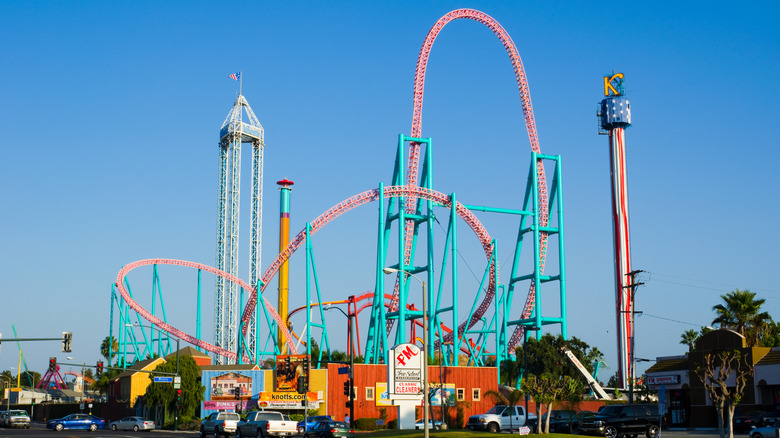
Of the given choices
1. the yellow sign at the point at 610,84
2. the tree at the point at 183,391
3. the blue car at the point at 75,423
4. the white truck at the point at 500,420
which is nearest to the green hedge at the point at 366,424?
the white truck at the point at 500,420

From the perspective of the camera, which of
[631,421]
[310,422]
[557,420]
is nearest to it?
[631,421]

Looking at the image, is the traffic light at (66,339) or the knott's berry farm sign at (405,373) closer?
the knott's berry farm sign at (405,373)

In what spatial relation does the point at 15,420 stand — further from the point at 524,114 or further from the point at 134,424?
the point at 524,114

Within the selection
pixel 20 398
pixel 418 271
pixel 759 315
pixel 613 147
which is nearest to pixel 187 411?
pixel 418 271

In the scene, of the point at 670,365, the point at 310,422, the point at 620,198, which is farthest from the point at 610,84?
the point at 310,422

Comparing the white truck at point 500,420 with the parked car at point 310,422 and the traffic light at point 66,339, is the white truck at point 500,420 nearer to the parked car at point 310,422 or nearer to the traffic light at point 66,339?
the parked car at point 310,422

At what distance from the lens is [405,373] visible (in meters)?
31.5

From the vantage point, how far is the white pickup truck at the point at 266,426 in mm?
40719

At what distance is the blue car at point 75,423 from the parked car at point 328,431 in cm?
2682

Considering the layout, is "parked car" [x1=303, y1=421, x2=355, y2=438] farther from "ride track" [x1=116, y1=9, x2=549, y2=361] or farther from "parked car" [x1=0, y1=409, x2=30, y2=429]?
"parked car" [x1=0, y1=409, x2=30, y2=429]

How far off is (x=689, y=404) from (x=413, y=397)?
32.1m

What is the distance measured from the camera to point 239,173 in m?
110

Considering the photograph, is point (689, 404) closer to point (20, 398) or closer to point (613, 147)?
point (613, 147)

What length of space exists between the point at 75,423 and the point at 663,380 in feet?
135
